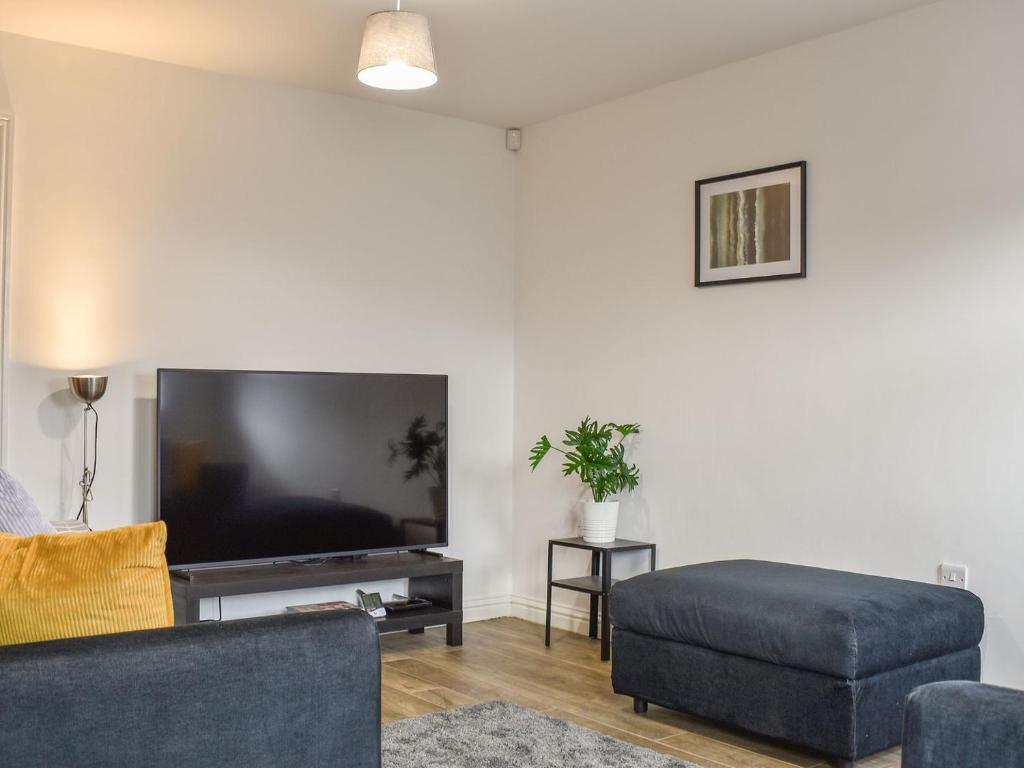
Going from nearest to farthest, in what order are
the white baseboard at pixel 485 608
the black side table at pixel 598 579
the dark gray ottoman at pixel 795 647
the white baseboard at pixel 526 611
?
A: the dark gray ottoman at pixel 795 647 < the black side table at pixel 598 579 < the white baseboard at pixel 526 611 < the white baseboard at pixel 485 608

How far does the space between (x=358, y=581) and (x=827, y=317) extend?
2.23 metres

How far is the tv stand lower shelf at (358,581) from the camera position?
4133mm

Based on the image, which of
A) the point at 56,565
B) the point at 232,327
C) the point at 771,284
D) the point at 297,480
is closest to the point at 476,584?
the point at 297,480

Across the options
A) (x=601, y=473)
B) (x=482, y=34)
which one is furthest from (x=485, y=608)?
(x=482, y=34)

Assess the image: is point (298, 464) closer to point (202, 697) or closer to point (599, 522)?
point (599, 522)

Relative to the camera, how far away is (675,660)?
11.5 ft

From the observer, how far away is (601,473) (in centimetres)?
473

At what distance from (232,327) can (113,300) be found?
1.70 ft

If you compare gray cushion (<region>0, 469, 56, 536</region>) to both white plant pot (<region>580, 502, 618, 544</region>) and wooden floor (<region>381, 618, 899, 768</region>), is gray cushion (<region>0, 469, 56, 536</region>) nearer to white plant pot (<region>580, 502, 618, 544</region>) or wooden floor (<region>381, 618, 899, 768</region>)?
wooden floor (<region>381, 618, 899, 768</region>)

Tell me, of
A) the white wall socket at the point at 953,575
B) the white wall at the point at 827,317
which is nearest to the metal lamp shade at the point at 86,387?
the white wall at the point at 827,317

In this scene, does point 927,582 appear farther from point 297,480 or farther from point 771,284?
point 297,480

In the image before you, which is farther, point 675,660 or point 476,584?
point 476,584

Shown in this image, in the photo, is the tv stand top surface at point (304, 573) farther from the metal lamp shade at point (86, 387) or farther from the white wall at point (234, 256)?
the metal lamp shade at point (86, 387)

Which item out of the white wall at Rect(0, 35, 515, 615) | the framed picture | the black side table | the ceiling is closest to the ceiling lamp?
the ceiling
